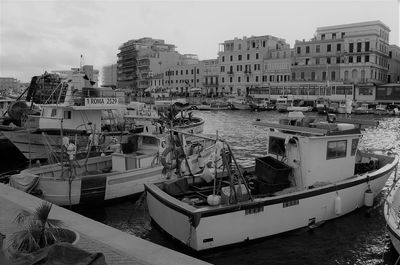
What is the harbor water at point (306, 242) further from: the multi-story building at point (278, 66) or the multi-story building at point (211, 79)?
the multi-story building at point (211, 79)

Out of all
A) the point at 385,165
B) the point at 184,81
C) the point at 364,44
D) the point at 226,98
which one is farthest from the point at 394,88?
the point at 385,165

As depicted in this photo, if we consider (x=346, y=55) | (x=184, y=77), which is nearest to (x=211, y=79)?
(x=184, y=77)

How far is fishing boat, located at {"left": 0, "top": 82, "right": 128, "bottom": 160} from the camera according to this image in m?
22.4

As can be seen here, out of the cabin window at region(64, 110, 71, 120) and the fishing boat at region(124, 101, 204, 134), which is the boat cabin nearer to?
the fishing boat at region(124, 101, 204, 134)

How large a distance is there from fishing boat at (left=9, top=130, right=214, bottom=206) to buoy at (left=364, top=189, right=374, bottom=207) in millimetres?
6303

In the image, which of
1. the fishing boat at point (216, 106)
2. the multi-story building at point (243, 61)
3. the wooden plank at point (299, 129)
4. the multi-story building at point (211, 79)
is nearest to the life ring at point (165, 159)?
the wooden plank at point (299, 129)

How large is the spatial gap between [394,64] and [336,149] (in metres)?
91.2

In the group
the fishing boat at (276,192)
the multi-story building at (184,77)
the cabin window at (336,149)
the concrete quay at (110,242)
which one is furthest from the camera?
the multi-story building at (184,77)

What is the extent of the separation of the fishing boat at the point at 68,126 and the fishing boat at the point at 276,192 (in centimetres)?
1060

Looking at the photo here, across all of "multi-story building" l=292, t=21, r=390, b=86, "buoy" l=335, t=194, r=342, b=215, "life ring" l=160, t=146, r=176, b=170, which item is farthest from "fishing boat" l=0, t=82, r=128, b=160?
"multi-story building" l=292, t=21, r=390, b=86

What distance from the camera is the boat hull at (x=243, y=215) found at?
10.0 metres

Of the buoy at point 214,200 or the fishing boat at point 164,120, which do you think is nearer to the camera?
the buoy at point 214,200

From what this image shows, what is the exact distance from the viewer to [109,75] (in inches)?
6998

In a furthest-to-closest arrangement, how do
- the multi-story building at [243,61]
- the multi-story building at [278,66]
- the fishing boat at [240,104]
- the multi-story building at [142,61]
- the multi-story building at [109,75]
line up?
the multi-story building at [109,75], the multi-story building at [142,61], the multi-story building at [243,61], the multi-story building at [278,66], the fishing boat at [240,104]
